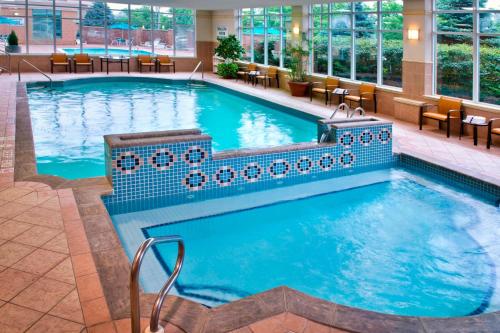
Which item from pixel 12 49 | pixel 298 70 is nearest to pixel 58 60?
pixel 12 49

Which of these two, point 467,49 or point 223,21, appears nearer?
point 467,49

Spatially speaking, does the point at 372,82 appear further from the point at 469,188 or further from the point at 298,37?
the point at 469,188

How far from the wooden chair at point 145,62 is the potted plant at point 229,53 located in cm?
323

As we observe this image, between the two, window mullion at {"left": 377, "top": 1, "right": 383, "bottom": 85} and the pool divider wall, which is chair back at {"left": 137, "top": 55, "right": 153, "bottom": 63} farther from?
the pool divider wall

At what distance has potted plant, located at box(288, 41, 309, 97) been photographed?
46.8 ft

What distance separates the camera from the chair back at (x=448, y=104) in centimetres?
923

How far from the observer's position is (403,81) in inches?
427

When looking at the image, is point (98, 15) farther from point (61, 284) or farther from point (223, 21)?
point (61, 284)

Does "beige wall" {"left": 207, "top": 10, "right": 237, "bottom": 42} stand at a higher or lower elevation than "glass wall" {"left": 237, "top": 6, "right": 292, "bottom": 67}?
higher

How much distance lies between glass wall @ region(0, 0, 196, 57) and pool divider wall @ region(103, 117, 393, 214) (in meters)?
14.0

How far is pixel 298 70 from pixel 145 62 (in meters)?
7.96

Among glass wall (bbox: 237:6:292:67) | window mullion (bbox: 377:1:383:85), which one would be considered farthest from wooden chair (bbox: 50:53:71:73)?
window mullion (bbox: 377:1:383:85)

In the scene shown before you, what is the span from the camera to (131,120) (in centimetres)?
1123

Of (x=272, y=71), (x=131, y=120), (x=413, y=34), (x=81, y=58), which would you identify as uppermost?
(x=81, y=58)
